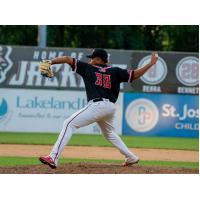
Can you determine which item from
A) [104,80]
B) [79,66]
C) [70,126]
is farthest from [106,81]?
[70,126]

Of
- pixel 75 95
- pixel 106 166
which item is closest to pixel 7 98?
pixel 75 95

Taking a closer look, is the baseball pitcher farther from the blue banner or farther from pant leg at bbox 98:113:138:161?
the blue banner

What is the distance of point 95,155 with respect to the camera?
1315 centimetres

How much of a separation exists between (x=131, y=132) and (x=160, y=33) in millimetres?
14566

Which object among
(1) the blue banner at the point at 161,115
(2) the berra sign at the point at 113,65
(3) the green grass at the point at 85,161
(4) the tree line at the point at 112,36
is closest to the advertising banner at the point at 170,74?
(2) the berra sign at the point at 113,65

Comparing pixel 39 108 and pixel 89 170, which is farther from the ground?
pixel 39 108

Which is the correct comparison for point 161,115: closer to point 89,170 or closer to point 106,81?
point 106,81

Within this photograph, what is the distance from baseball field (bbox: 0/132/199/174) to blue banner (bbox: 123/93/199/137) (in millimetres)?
586

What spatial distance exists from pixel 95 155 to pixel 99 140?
4.29 m

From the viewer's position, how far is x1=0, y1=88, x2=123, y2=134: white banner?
19.5 meters

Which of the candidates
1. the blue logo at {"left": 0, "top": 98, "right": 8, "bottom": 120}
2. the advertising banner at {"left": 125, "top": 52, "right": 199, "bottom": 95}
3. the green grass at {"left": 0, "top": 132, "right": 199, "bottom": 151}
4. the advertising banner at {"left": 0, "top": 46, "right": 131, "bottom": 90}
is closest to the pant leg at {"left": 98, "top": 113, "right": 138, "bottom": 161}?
the green grass at {"left": 0, "top": 132, "right": 199, "bottom": 151}

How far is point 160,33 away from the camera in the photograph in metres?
33.5

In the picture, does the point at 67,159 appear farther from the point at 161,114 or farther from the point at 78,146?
the point at 161,114

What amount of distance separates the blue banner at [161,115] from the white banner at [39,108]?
15.3 inches
